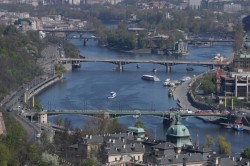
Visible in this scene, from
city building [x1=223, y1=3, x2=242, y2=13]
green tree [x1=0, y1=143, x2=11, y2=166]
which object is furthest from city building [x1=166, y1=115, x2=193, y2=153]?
city building [x1=223, y1=3, x2=242, y2=13]

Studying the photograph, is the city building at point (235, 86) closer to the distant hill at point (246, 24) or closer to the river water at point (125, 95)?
the river water at point (125, 95)

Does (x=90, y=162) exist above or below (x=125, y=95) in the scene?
above

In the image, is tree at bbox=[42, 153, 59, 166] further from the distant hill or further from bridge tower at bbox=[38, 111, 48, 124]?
the distant hill

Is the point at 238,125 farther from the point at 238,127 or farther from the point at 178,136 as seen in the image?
the point at 178,136

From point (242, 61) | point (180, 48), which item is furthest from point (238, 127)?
point (180, 48)

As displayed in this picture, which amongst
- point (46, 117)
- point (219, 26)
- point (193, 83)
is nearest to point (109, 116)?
point (46, 117)

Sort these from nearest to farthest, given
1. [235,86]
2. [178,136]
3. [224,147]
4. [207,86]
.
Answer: [178,136]
[224,147]
[235,86]
[207,86]

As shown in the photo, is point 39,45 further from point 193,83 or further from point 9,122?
point 9,122
